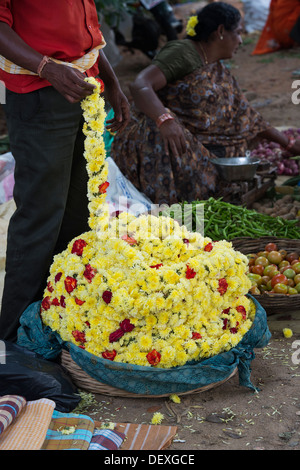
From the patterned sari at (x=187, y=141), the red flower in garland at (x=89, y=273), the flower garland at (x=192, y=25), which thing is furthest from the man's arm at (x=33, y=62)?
the flower garland at (x=192, y=25)

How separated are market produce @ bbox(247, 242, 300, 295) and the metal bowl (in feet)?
3.58

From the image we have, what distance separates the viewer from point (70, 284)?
2492mm

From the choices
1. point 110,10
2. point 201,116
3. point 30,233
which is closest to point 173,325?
point 30,233

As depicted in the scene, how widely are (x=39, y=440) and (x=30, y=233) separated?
3.14 ft

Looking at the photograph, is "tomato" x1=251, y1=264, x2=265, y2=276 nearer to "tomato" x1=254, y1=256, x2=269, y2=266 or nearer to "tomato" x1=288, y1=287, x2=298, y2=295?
"tomato" x1=254, y1=256, x2=269, y2=266

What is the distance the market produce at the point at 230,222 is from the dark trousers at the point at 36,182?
1.29 metres

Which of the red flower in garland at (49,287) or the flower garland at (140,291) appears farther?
the red flower in garland at (49,287)

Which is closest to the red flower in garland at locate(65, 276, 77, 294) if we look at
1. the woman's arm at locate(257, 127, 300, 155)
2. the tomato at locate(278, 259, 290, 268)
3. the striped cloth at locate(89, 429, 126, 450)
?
the striped cloth at locate(89, 429, 126, 450)

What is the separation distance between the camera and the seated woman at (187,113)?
14.9ft

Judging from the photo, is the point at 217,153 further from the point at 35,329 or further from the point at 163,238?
the point at 35,329

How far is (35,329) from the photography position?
2637mm

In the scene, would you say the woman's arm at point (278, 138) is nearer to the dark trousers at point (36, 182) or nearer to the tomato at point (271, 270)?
the tomato at point (271, 270)

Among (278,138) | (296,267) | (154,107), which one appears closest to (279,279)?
(296,267)

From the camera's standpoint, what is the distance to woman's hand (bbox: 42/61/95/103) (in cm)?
227
